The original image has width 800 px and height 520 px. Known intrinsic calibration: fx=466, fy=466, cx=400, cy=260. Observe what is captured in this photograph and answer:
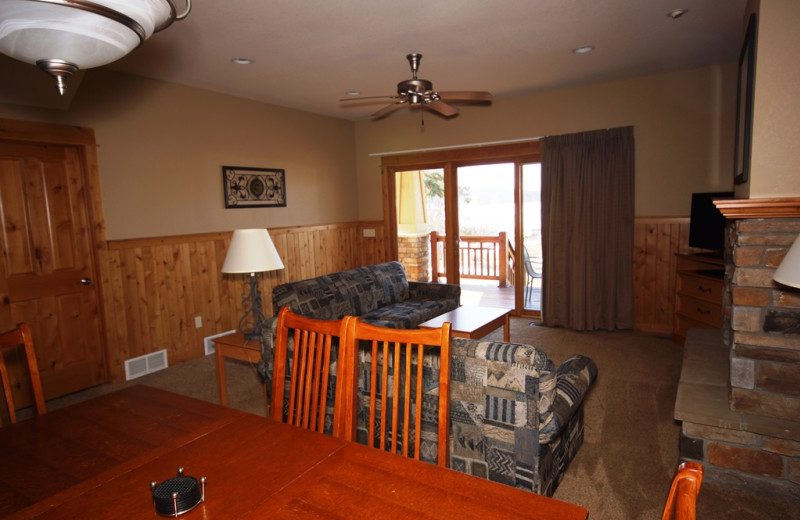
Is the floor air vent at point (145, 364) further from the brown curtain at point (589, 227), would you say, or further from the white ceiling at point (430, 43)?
the brown curtain at point (589, 227)

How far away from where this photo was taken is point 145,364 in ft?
13.3

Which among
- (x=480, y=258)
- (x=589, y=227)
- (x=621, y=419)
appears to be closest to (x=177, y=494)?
(x=621, y=419)

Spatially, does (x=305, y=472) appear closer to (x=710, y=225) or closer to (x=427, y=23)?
(x=427, y=23)

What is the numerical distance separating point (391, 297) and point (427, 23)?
2494 millimetres

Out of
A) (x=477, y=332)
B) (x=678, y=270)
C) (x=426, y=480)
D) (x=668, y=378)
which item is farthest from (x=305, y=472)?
(x=678, y=270)

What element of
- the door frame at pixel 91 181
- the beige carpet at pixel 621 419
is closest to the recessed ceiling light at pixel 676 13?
the beige carpet at pixel 621 419

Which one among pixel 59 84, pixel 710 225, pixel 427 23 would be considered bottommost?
pixel 710 225

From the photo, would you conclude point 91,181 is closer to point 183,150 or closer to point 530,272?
point 183,150

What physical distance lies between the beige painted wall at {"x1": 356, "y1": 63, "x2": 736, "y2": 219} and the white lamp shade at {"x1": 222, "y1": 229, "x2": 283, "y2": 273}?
3356mm

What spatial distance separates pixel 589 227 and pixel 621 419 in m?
2.41

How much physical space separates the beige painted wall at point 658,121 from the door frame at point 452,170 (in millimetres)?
162

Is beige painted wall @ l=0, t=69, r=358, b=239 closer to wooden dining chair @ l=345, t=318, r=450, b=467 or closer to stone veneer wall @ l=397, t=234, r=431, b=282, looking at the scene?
→ stone veneer wall @ l=397, t=234, r=431, b=282

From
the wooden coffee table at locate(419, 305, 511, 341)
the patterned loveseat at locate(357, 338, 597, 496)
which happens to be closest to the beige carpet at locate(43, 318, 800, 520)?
the patterned loveseat at locate(357, 338, 597, 496)

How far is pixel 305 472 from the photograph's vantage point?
111cm
